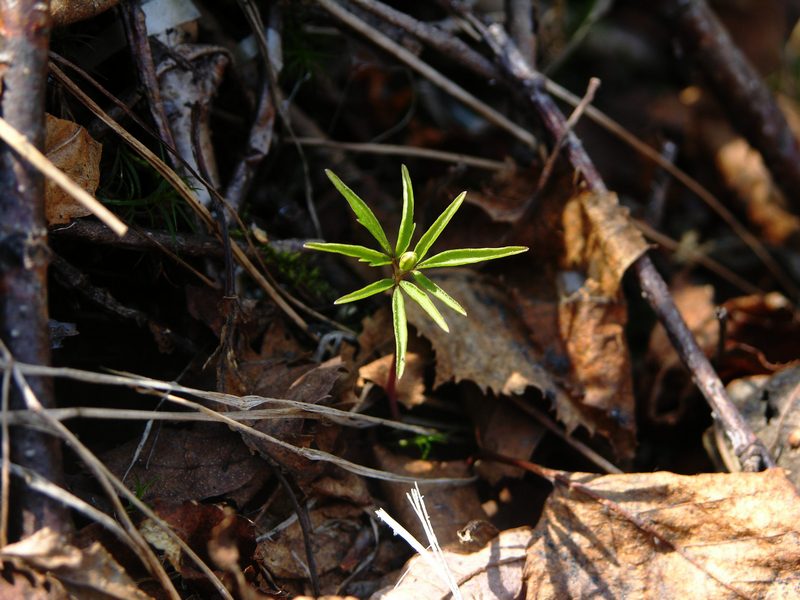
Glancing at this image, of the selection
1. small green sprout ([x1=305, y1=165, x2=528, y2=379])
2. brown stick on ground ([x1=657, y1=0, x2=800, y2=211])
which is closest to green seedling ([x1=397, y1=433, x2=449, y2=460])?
small green sprout ([x1=305, y1=165, x2=528, y2=379])

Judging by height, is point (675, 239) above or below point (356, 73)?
below

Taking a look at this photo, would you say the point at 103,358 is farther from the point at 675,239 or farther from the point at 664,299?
the point at 675,239

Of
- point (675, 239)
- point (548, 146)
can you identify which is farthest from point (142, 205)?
point (675, 239)

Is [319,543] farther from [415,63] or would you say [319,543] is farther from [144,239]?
[415,63]

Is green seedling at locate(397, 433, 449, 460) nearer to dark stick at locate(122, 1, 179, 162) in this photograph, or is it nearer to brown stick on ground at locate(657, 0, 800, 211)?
dark stick at locate(122, 1, 179, 162)

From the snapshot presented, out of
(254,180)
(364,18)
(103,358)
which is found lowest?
(103,358)

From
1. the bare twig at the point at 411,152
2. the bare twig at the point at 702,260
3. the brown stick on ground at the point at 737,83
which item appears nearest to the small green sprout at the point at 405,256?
the bare twig at the point at 411,152
